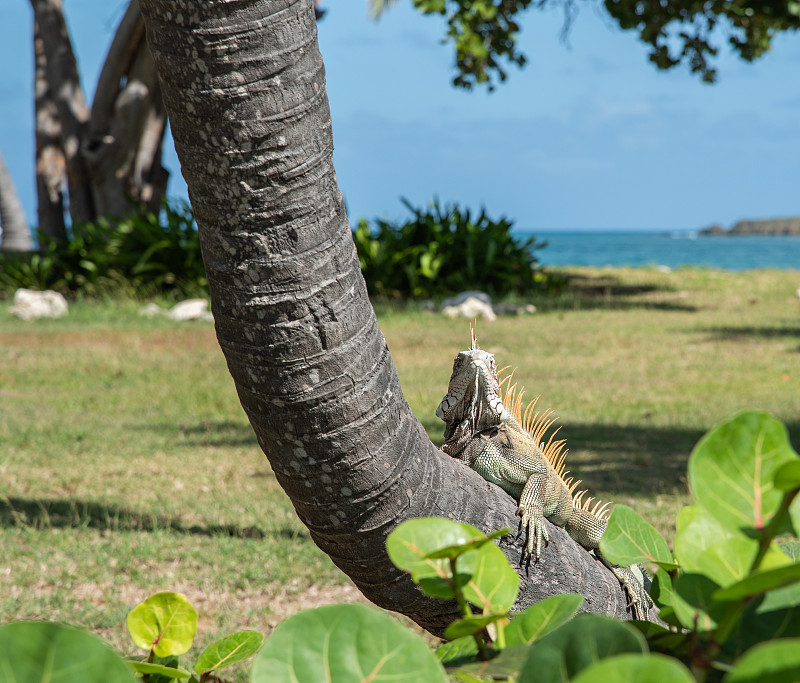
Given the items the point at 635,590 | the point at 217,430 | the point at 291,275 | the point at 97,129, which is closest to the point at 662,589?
the point at 291,275

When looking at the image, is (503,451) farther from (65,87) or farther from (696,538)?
(65,87)

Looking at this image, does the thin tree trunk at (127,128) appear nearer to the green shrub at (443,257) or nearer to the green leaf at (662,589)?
the green shrub at (443,257)

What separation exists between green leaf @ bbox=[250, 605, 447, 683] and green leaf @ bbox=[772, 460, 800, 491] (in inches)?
13.0

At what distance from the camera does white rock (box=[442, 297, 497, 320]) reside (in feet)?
41.0

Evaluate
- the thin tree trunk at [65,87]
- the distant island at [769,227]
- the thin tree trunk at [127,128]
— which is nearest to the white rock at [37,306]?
the thin tree trunk at [65,87]

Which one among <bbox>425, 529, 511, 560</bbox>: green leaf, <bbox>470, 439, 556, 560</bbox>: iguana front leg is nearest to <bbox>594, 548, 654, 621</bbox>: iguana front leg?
<bbox>470, 439, 556, 560</bbox>: iguana front leg

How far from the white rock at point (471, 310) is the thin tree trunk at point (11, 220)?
9454 millimetres

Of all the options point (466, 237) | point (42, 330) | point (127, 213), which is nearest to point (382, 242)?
point (466, 237)

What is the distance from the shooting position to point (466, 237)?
1515 centimetres

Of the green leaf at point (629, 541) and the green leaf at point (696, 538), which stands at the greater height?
the green leaf at point (696, 538)

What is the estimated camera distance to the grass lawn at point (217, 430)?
4086 mm

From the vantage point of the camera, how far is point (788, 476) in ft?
2.08

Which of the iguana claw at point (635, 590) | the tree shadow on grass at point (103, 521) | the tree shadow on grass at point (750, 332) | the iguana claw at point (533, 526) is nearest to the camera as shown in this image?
the iguana claw at point (533, 526)

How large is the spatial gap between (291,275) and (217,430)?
19.5 feet
